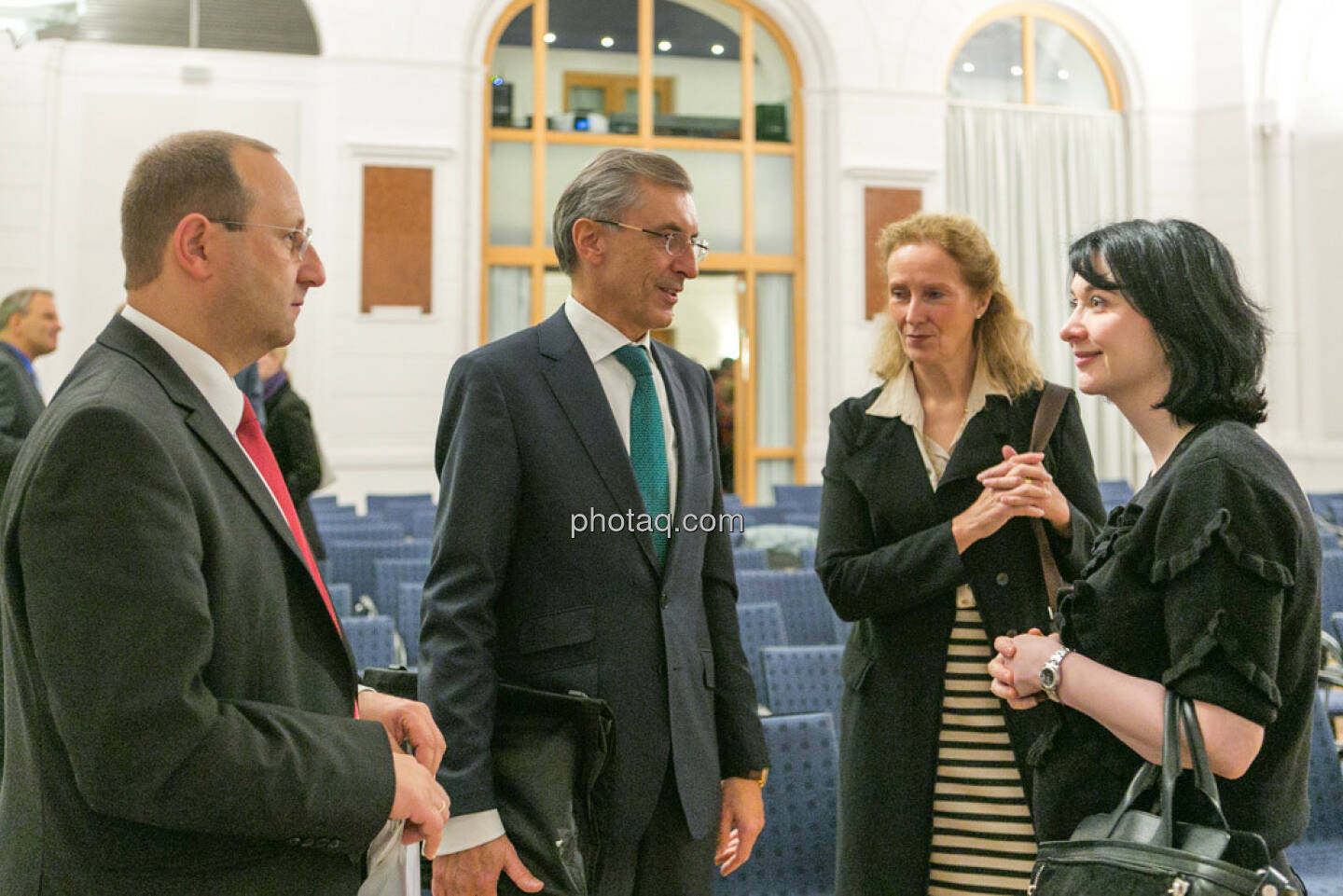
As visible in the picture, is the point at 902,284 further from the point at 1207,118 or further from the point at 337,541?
the point at 1207,118

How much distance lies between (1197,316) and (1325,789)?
6.17 feet

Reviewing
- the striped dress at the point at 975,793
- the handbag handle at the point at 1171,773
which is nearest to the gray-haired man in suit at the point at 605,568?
the striped dress at the point at 975,793

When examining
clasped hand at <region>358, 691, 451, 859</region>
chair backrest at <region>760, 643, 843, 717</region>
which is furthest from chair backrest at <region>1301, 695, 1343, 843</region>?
clasped hand at <region>358, 691, 451, 859</region>

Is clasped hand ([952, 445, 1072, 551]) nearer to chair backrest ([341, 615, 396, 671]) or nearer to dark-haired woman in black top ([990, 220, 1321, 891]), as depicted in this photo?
dark-haired woman in black top ([990, 220, 1321, 891])

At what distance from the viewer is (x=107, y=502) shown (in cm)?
110

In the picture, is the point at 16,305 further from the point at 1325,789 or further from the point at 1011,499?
the point at 1325,789

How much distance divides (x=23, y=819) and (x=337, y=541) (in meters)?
4.68

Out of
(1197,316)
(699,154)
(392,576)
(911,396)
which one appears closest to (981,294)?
(911,396)

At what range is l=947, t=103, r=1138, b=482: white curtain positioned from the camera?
11469 mm

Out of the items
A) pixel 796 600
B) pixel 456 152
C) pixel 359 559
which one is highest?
pixel 456 152

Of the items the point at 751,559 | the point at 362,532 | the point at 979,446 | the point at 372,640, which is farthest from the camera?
the point at 362,532

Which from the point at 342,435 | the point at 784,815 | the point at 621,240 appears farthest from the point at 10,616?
the point at 342,435

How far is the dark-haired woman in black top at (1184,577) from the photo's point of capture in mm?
1325

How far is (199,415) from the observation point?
1.26 meters
